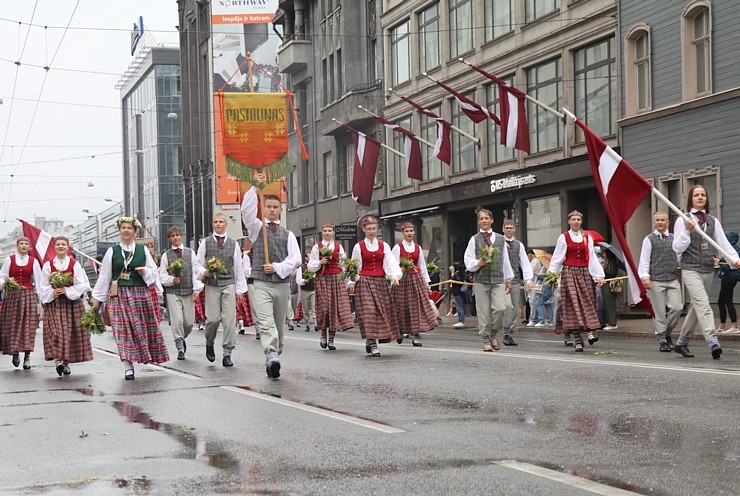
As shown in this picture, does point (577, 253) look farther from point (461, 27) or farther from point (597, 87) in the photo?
point (461, 27)

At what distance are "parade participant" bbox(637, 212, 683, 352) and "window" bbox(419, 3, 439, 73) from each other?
25661 millimetres

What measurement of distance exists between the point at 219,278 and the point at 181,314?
1.84 m

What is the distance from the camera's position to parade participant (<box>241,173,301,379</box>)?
41.1ft

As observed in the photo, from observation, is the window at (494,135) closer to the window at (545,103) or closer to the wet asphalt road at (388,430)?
the window at (545,103)

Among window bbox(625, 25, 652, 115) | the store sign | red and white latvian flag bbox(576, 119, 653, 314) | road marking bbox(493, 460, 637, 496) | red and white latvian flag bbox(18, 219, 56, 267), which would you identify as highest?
window bbox(625, 25, 652, 115)

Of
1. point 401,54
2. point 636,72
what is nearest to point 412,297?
point 636,72

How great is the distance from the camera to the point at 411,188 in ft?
140

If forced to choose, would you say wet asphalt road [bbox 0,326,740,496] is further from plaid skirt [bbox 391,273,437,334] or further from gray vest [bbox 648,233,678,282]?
plaid skirt [bbox 391,273,437,334]

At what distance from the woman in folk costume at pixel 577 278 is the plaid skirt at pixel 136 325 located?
584cm

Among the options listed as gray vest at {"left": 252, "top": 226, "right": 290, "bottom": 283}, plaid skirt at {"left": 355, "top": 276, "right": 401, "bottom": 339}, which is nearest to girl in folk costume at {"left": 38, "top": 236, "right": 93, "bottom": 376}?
gray vest at {"left": 252, "top": 226, "right": 290, "bottom": 283}

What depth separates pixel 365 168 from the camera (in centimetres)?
3981

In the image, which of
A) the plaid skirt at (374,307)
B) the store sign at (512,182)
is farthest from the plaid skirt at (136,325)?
the store sign at (512,182)

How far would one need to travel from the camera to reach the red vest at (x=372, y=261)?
16766 millimetres

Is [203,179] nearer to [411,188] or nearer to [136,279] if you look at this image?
[411,188]
